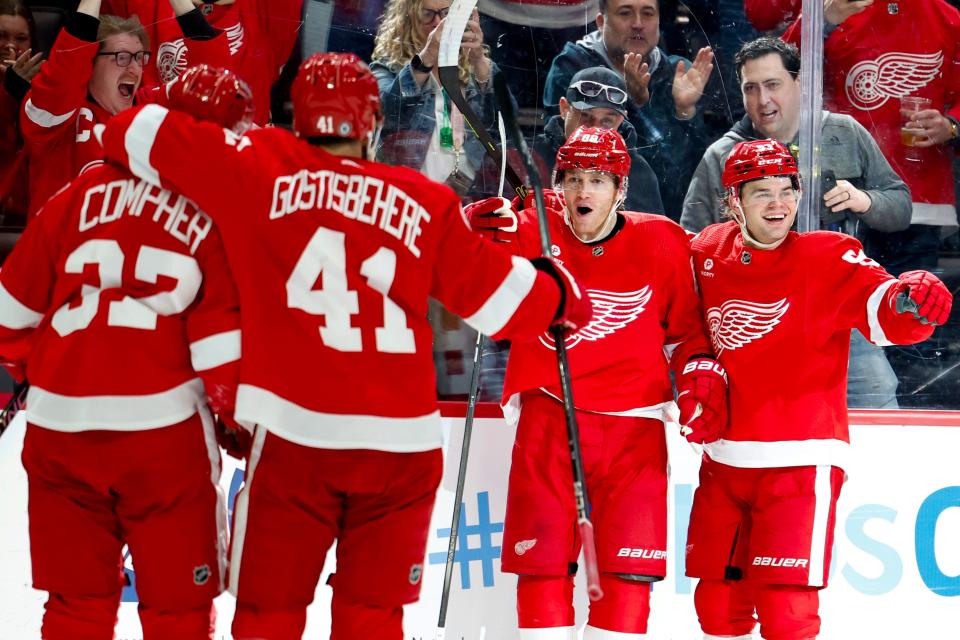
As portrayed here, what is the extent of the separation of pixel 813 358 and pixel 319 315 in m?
1.44

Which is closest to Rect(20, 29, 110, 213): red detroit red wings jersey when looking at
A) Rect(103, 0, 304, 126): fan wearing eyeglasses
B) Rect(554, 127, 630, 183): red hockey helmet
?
Rect(103, 0, 304, 126): fan wearing eyeglasses

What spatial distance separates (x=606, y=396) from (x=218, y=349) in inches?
43.9

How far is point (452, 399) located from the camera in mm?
3344

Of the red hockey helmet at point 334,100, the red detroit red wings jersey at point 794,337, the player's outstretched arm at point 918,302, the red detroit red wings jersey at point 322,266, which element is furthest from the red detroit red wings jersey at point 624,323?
the red hockey helmet at point 334,100

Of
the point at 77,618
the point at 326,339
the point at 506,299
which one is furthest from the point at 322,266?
the point at 77,618

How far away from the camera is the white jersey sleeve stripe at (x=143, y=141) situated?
2.17 meters

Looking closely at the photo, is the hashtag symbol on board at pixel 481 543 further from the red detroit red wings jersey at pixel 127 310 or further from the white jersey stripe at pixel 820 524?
the red detroit red wings jersey at pixel 127 310

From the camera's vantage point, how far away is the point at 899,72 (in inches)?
143

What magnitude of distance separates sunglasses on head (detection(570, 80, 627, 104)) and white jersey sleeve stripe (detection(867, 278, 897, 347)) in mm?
1090

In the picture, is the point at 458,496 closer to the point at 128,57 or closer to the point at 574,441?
the point at 574,441

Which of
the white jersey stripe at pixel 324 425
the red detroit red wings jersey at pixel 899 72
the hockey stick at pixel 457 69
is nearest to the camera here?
the white jersey stripe at pixel 324 425

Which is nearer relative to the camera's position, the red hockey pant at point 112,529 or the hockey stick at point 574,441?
the red hockey pant at point 112,529

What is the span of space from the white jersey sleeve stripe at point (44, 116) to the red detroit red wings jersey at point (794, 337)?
192 cm

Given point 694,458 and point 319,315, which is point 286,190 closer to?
point 319,315
